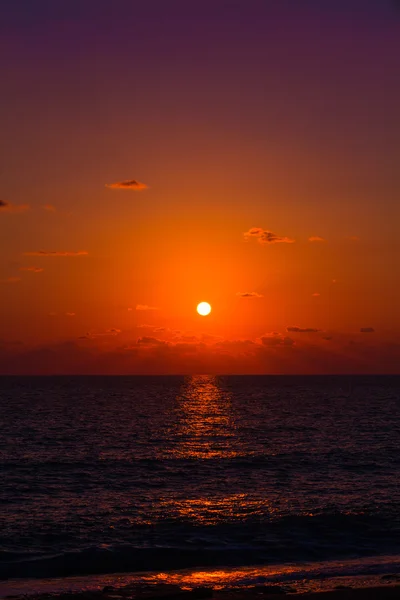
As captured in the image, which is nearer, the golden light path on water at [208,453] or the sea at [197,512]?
the sea at [197,512]

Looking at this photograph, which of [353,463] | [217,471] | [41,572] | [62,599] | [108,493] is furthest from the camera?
[353,463]

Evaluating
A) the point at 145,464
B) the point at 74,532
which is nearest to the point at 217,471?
the point at 145,464

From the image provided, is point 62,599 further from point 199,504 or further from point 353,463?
point 353,463

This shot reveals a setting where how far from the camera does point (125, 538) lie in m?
31.6

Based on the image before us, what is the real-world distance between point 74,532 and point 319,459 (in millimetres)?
30560

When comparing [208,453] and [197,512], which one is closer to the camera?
[197,512]

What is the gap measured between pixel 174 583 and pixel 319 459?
116 feet

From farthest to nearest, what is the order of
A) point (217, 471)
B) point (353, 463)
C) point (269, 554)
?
point (353, 463)
point (217, 471)
point (269, 554)

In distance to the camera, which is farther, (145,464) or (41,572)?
(145,464)

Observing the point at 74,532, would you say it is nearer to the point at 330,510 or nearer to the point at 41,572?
the point at 41,572

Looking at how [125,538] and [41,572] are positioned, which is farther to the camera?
[125,538]

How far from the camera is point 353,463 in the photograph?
181 ft

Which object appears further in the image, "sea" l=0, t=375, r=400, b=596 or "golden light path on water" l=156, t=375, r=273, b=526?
"golden light path on water" l=156, t=375, r=273, b=526

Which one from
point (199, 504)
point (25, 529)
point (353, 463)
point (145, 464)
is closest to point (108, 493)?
point (199, 504)
